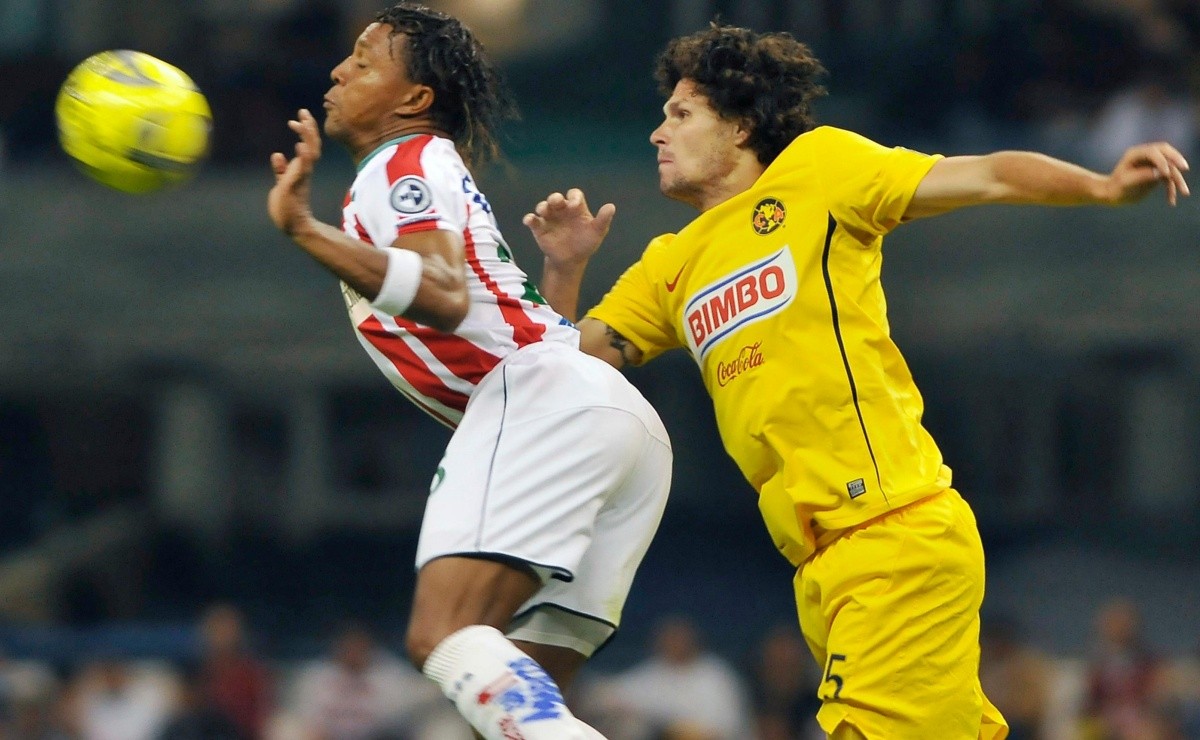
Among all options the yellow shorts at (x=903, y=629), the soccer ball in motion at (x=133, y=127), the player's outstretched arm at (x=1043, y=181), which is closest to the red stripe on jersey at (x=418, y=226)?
the soccer ball in motion at (x=133, y=127)

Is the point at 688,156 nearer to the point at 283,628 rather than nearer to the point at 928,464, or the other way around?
the point at 928,464

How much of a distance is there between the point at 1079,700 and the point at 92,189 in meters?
7.78

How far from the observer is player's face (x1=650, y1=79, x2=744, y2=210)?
4.95 metres

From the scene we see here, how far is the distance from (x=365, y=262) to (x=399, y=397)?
31.4 ft

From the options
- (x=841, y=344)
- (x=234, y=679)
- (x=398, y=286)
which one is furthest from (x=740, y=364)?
(x=234, y=679)

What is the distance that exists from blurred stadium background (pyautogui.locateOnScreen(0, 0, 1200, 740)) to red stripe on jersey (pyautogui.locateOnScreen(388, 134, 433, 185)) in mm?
6828

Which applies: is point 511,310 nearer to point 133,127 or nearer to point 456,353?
point 456,353

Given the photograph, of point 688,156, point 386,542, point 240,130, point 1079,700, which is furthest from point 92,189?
point 688,156

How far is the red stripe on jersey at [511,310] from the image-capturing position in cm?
454

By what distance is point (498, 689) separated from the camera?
4.01 m

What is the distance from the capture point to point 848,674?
456 cm

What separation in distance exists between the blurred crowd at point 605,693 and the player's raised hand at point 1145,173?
6.69 m

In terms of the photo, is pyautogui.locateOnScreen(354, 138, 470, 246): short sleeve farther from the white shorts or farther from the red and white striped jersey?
the white shorts

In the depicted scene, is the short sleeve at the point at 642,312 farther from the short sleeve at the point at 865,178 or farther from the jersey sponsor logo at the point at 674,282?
the short sleeve at the point at 865,178
